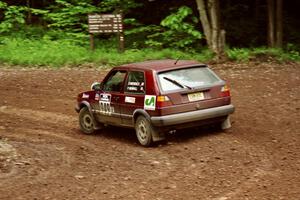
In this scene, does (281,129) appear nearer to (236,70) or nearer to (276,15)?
(236,70)

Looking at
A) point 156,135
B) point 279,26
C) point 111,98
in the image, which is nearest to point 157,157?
point 156,135

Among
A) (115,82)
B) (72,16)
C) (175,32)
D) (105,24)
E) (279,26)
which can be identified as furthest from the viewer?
(72,16)

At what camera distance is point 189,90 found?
10.5 metres

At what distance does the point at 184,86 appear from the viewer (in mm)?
10531

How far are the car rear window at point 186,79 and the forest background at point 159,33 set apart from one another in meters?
9.50

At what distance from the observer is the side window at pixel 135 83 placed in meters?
10.8

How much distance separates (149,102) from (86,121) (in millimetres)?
2578

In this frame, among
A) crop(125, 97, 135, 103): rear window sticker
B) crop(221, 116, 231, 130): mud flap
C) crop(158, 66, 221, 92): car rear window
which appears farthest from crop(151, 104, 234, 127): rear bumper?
crop(125, 97, 135, 103): rear window sticker

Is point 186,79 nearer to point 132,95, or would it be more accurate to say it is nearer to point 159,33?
point 132,95

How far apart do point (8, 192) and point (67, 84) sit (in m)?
10.4

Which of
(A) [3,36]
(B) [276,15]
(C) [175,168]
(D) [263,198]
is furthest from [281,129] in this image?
(A) [3,36]

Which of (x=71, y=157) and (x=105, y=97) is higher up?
(x=105, y=97)

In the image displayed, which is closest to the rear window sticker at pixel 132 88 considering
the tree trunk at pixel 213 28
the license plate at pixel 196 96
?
the license plate at pixel 196 96

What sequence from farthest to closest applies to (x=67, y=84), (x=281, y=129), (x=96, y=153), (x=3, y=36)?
(x=3, y=36), (x=67, y=84), (x=281, y=129), (x=96, y=153)
